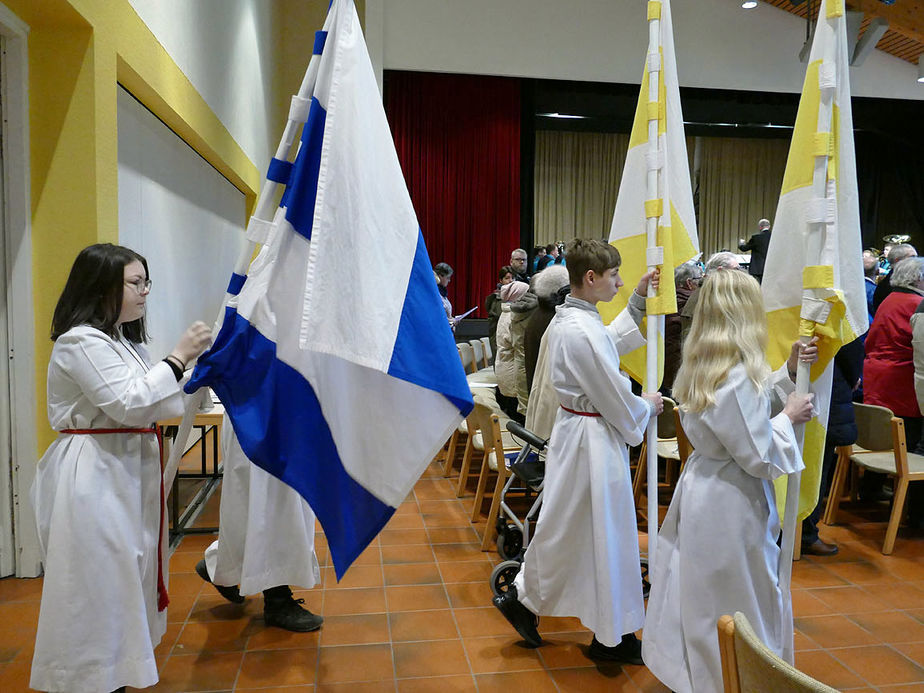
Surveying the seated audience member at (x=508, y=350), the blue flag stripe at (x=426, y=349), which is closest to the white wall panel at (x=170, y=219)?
the seated audience member at (x=508, y=350)

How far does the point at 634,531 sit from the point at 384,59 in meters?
8.79

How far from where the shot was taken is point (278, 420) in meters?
2.18

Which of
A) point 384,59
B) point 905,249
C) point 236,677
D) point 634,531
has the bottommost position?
point 236,677

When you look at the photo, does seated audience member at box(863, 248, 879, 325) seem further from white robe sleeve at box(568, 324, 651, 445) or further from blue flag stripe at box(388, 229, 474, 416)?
blue flag stripe at box(388, 229, 474, 416)

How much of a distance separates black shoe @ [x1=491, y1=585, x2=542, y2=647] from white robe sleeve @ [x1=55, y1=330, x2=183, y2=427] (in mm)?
1636

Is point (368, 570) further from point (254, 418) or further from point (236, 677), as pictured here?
point (254, 418)

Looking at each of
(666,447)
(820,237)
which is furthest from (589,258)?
(666,447)

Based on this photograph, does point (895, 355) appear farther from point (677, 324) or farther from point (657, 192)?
point (657, 192)

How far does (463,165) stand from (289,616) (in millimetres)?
8833

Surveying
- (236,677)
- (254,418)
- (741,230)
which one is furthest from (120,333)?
(741,230)

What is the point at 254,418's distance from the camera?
2160 mm

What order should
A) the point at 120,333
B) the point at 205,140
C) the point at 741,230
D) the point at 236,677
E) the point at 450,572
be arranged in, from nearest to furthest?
1. the point at 120,333
2. the point at 236,677
3. the point at 450,572
4. the point at 205,140
5. the point at 741,230

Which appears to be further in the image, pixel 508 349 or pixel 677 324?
pixel 508 349

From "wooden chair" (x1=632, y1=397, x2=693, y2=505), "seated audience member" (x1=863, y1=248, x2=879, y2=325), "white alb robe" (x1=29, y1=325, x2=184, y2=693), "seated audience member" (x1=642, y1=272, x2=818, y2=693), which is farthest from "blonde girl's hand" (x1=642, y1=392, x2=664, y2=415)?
"seated audience member" (x1=863, y1=248, x2=879, y2=325)
